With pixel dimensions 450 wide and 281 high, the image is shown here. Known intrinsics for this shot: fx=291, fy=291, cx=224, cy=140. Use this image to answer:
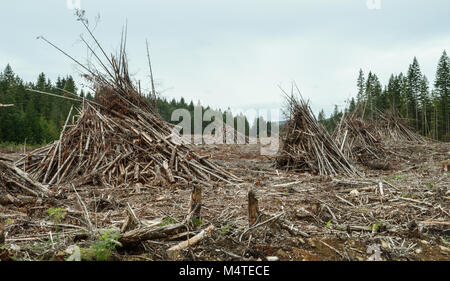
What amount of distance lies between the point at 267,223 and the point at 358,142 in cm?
764

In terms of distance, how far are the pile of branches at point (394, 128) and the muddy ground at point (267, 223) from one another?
12.7 m

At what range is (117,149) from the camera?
5.44 metres

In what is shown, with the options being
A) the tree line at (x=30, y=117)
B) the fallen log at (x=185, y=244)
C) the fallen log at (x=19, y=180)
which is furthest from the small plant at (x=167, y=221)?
the tree line at (x=30, y=117)

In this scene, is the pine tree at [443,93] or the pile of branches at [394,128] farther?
the pine tree at [443,93]

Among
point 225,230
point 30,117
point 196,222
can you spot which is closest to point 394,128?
point 225,230

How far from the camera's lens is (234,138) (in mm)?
18344

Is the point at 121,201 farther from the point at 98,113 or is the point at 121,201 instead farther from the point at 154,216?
the point at 98,113

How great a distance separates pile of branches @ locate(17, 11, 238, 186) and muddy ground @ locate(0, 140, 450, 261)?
21.6 inches

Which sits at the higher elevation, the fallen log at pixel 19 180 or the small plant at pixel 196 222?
the fallen log at pixel 19 180

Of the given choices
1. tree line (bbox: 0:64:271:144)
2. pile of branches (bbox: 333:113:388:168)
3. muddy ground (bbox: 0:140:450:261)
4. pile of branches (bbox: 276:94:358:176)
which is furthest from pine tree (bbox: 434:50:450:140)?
muddy ground (bbox: 0:140:450:261)

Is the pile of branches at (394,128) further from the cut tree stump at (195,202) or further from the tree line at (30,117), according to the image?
the cut tree stump at (195,202)

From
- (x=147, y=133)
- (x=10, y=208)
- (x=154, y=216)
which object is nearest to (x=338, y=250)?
(x=154, y=216)

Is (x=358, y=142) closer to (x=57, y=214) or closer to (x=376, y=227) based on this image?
(x=376, y=227)

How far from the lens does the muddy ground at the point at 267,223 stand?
204cm
